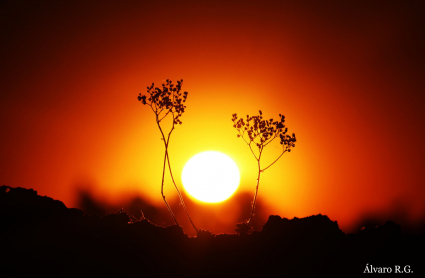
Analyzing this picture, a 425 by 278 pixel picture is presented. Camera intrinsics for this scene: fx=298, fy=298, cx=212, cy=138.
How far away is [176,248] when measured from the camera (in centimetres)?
919

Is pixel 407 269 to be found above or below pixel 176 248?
below

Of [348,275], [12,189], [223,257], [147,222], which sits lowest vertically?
[348,275]

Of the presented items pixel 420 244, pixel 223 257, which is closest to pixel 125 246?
pixel 223 257

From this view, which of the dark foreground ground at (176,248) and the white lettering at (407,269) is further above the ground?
the dark foreground ground at (176,248)

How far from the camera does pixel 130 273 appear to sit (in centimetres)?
840

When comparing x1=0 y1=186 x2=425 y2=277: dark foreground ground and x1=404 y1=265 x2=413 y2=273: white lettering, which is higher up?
x1=0 y1=186 x2=425 y2=277: dark foreground ground

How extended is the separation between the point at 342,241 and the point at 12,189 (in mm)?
10292

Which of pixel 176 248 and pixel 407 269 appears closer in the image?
pixel 407 269

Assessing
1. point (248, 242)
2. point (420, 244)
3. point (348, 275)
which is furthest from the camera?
point (248, 242)

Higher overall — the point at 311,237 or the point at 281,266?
the point at 311,237

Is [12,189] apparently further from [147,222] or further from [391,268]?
[391,268]

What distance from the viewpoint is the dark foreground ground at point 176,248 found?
325 inches

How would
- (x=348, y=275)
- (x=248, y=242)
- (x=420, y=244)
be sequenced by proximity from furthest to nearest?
(x=248, y=242)
(x=420, y=244)
(x=348, y=275)

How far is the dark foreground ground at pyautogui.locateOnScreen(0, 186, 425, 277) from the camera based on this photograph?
325 inches
